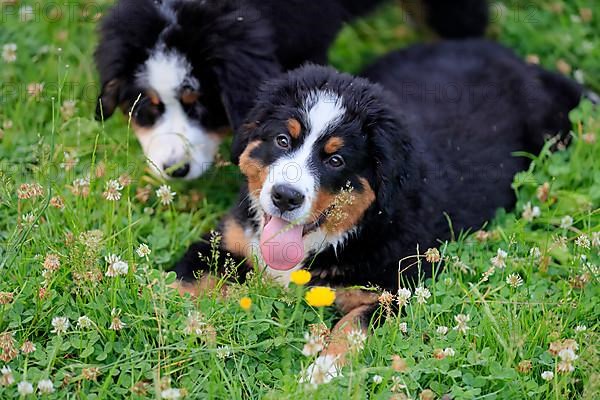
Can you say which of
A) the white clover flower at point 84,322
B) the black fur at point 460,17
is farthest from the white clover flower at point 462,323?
the black fur at point 460,17

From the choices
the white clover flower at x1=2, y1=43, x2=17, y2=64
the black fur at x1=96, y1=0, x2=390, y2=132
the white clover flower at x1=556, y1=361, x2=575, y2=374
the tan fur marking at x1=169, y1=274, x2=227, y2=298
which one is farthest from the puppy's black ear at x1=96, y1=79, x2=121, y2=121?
the white clover flower at x1=556, y1=361, x2=575, y2=374

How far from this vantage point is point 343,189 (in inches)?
122

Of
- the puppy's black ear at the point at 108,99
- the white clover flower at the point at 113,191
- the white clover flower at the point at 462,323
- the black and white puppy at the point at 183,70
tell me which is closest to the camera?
the white clover flower at the point at 462,323

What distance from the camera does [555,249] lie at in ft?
11.3

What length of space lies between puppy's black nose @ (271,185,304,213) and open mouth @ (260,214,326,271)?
6.1 inches

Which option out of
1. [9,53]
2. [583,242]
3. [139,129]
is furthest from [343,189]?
[9,53]

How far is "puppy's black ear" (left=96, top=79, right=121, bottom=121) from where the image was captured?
3.81 metres

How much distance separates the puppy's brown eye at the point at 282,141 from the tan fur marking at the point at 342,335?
668 millimetres

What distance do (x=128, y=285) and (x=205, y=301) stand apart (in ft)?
0.91

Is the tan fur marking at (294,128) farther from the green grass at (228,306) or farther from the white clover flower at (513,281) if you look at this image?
the white clover flower at (513,281)

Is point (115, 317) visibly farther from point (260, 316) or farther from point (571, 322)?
point (571, 322)

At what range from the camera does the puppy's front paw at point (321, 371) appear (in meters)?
2.44

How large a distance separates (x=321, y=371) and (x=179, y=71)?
5.54 ft

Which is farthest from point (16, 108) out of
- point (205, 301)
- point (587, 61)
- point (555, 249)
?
point (587, 61)
